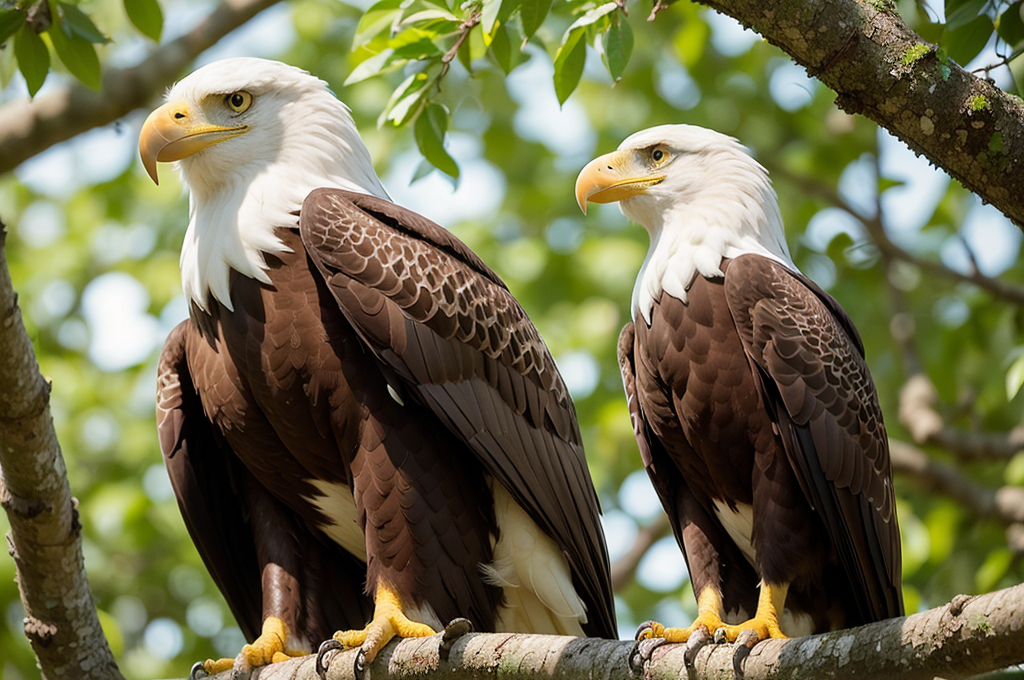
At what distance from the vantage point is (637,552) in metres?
8.48

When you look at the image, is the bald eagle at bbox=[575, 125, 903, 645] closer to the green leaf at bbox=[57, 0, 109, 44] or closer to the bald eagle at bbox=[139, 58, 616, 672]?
the bald eagle at bbox=[139, 58, 616, 672]

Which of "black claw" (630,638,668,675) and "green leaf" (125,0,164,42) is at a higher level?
"green leaf" (125,0,164,42)

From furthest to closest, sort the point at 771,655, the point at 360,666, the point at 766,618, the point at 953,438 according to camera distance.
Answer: the point at 953,438 < the point at 766,618 < the point at 360,666 < the point at 771,655

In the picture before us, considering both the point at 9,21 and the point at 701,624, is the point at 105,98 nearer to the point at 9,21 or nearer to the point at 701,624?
the point at 9,21

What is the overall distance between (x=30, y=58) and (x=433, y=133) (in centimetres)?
149

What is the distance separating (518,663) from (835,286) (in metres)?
5.73

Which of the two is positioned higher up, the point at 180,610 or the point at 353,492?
the point at 353,492

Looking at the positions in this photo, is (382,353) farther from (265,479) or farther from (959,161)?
(959,161)

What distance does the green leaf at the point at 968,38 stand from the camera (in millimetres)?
3710

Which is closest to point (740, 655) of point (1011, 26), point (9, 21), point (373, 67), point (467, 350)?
point (467, 350)

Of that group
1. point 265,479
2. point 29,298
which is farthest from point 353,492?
point 29,298

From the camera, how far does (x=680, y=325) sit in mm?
4238

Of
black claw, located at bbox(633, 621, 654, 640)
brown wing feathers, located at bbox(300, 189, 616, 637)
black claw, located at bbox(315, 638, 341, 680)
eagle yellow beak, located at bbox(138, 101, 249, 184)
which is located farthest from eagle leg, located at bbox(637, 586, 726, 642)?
eagle yellow beak, located at bbox(138, 101, 249, 184)

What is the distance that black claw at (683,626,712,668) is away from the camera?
11.0ft
